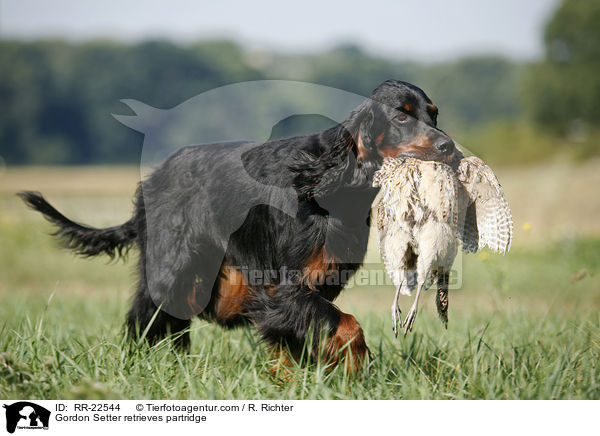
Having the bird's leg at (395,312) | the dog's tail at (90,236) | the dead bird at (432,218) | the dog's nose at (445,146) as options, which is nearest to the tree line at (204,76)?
the dog's tail at (90,236)

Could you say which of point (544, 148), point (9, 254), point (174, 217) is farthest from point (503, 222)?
point (544, 148)

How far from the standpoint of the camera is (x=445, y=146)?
245 cm

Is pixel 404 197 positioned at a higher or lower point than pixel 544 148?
lower

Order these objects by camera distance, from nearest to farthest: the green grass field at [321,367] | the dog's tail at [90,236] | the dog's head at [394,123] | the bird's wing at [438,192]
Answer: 1. the bird's wing at [438,192]
2. the green grass field at [321,367]
3. the dog's head at [394,123]
4. the dog's tail at [90,236]

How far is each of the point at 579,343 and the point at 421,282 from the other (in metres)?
1.34

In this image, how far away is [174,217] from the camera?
3201mm

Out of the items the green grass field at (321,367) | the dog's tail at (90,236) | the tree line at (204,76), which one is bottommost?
the green grass field at (321,367)

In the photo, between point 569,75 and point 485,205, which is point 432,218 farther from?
point 569,75

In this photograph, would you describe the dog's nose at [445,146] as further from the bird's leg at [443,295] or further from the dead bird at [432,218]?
the bird's leg at [443,295]

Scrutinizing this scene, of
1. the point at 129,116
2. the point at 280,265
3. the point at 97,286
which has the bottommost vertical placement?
the point at 97,286

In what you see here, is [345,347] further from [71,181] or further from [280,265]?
[71,181]

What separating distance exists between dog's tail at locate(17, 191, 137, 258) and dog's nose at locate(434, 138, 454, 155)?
6.48ft
